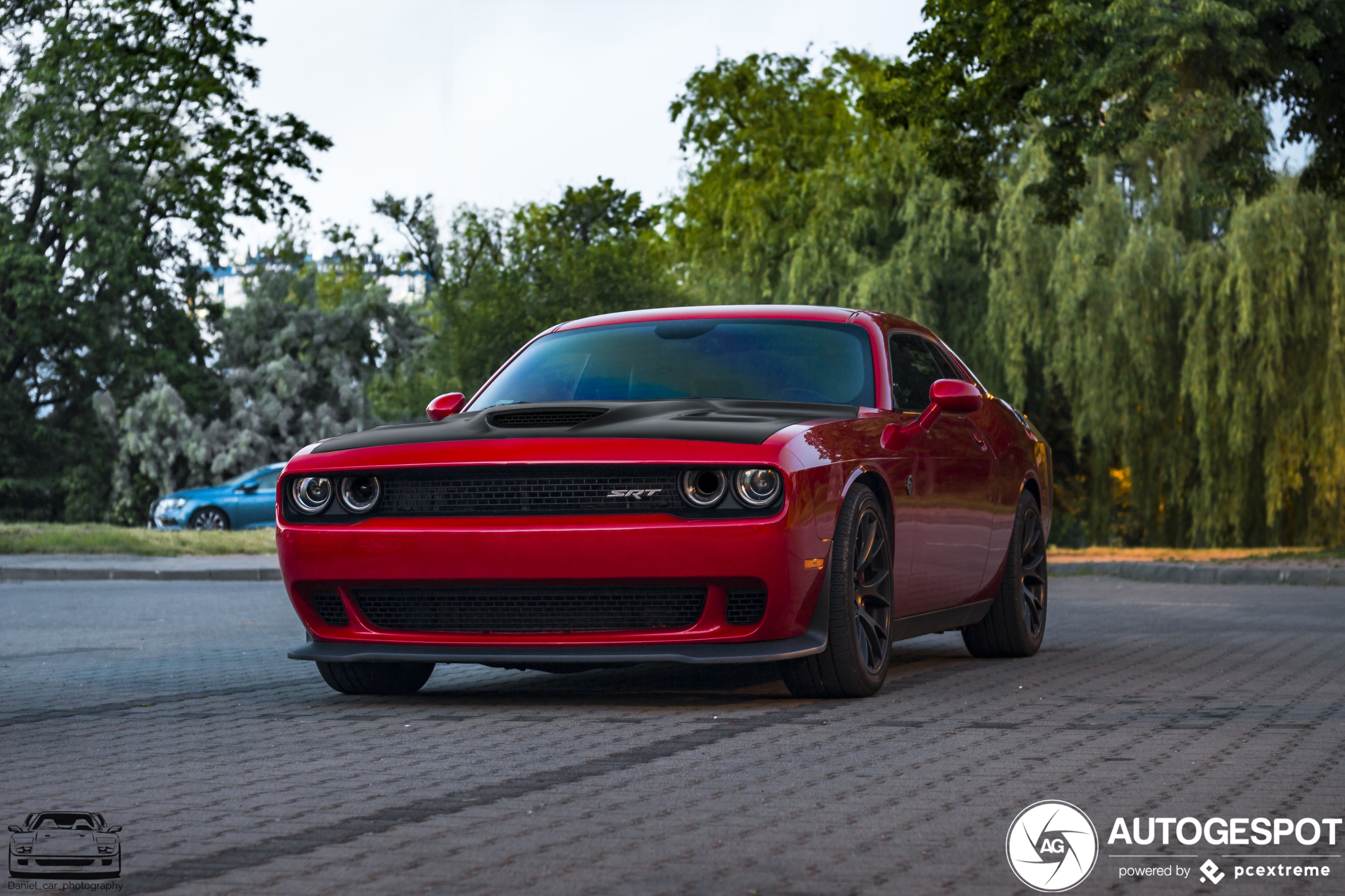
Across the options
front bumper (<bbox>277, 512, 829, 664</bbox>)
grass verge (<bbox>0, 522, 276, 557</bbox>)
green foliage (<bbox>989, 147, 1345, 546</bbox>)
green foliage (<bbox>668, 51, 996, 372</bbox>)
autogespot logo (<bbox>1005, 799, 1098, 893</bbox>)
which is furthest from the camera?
green foliage (<bbox>668, 51, 996, 372</bbox>)

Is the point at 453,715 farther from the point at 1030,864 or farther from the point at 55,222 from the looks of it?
the point at 55,222

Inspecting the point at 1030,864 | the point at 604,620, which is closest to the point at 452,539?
the point at 604,620

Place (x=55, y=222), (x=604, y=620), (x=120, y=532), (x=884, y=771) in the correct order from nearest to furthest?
(x=884, y=771) < (x=604, y=620) < (x=120, y=532) < (x=55, y=222)

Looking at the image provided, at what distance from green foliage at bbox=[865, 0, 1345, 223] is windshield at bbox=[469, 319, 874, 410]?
11.6m

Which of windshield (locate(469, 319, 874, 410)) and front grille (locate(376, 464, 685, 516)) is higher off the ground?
windshield (locate(469, 319, 874, 410))

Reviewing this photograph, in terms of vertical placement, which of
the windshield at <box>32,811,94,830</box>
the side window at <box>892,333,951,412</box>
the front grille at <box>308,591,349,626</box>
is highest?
the side window at <box>892,333,951,412</box>

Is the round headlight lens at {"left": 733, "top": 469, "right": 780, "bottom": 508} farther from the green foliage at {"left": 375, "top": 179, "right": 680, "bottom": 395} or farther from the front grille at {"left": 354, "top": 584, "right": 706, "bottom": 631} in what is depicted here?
the green foliage at {"left": 375, "top": 179, "right": 680, "bottom": 395}

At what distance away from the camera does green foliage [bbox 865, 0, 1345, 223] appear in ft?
59.2

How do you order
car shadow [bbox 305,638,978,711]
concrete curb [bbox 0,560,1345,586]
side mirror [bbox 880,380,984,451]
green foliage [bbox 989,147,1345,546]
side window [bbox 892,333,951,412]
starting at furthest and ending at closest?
green foliage [bbox 989,147,1345,546], concrete curb [bbox 0,560,1345,586], side window [bbox 892,333,951,412], side mirror [bbox 880,380,984,451], car shadow [bbox 305,638,978,711]

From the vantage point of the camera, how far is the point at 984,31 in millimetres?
20625

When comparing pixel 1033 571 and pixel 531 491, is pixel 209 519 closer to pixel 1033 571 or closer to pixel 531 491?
pixel 1033 571

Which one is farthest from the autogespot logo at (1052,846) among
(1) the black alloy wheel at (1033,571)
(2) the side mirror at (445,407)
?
(1) the black alloy wheel at (1033,571)

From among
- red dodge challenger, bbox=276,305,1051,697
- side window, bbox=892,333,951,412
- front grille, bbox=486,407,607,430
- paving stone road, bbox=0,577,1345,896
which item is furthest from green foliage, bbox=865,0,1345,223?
front grille, bbox=486,407,607,430

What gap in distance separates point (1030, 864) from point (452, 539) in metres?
3.03
